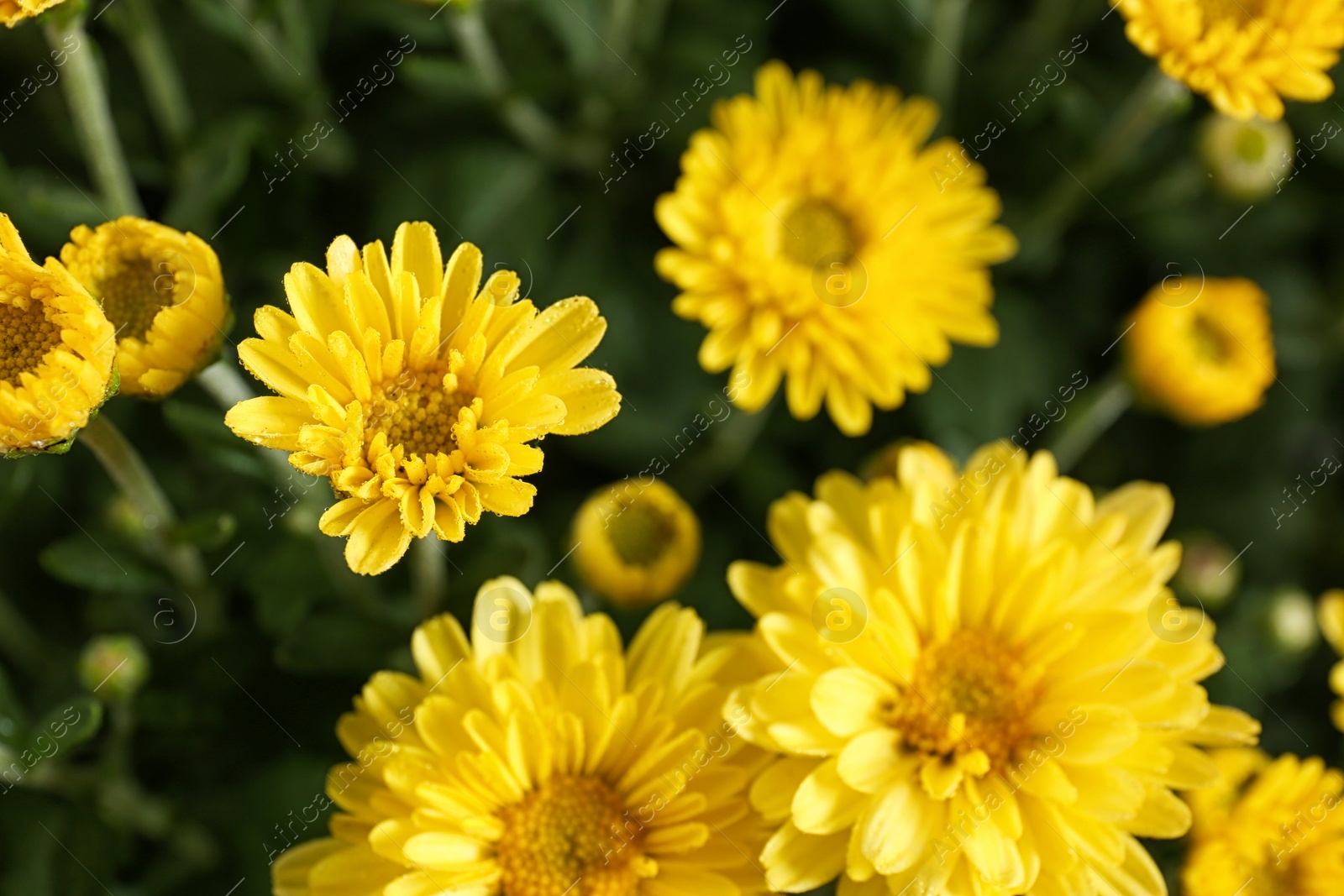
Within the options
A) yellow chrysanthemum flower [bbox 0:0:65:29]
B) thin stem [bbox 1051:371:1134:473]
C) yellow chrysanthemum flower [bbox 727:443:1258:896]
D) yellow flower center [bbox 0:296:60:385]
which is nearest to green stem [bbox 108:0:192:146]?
yellow chrysanthemum flower [bbox 0:0:65:29]

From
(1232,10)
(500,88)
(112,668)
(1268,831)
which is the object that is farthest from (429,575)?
(1232,10)

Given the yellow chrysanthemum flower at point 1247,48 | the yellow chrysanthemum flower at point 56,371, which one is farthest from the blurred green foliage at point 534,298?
the yellow chrysanthemum flower at point 1247,48

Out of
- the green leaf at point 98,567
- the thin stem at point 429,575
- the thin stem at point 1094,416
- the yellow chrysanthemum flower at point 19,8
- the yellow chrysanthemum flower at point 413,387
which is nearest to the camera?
the yellow chrysanthemum flower at point 413,387

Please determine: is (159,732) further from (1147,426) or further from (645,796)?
(1147,426)

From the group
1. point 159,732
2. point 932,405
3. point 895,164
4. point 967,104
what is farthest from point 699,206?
point 159,732

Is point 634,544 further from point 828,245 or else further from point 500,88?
point 500,88

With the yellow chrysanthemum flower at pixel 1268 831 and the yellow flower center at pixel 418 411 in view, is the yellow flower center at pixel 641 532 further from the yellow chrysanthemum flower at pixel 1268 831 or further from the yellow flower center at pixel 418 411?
the yellow chrysanthemum flower at pixel 1268 831
